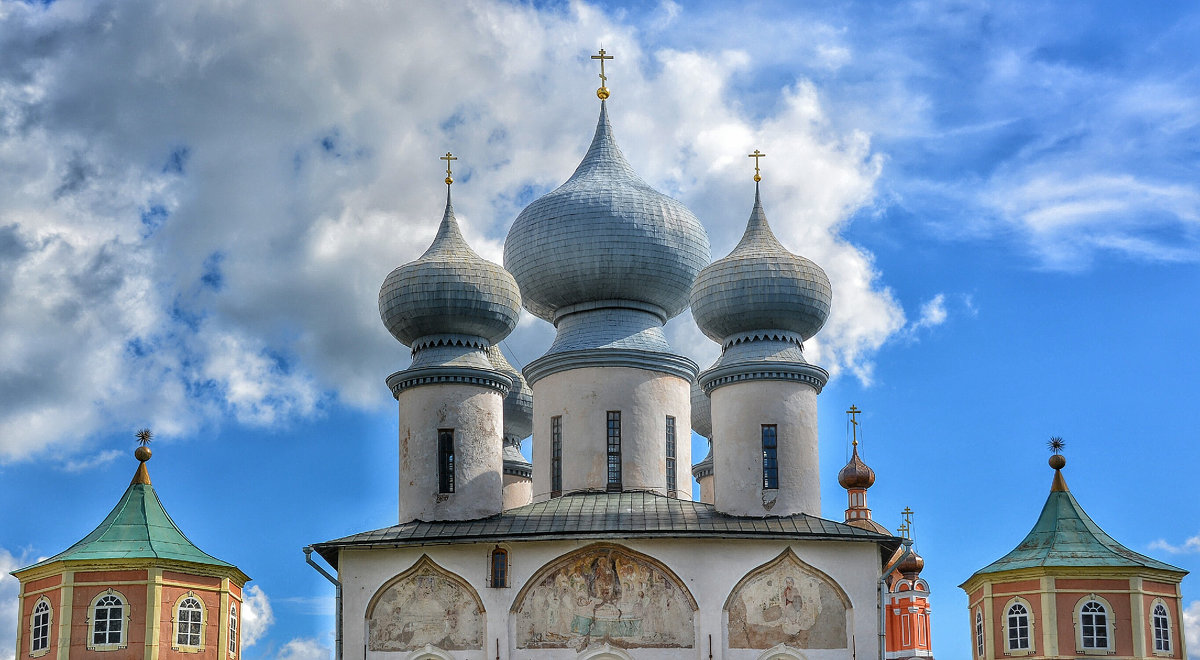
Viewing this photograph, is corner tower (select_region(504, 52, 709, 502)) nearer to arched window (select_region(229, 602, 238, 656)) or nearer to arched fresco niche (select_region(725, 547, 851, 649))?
arched fresco niche (select_region(725, 547, 851, 649))

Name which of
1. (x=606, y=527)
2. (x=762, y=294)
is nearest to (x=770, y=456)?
(x=762, y=294)

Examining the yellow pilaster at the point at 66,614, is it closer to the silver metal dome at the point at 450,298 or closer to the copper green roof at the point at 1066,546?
the silver metal dome at the point at 450,298

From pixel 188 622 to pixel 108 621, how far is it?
4.48 ft

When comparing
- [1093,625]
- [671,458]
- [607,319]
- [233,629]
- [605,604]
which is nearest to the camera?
[605,604]

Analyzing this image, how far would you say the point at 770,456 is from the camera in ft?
111

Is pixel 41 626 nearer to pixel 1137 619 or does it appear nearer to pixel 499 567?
pixel 499 567

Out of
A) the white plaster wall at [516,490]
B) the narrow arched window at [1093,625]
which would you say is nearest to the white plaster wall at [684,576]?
the narrow arched window at [1093,625]

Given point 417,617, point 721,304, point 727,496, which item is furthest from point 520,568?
point 721,304

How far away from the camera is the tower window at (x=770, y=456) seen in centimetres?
3369

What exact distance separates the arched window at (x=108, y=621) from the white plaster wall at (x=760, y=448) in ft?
34.1

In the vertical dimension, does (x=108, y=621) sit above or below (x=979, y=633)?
below

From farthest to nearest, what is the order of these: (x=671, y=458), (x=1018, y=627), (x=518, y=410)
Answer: (x=518, y=410) → (x=1018, y=627) → (x=671, y=458)

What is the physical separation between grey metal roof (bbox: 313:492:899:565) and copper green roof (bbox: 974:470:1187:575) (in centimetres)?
427

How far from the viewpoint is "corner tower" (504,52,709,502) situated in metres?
35.2
